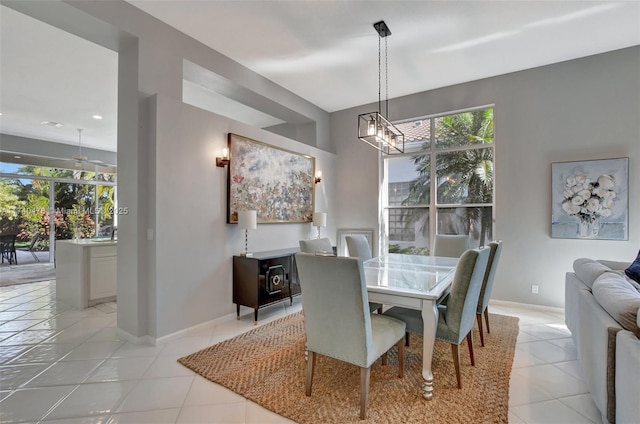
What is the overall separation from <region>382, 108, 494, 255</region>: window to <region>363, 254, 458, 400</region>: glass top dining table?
6.20 feet

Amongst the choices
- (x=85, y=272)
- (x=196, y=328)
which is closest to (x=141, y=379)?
(x=196, y=328)

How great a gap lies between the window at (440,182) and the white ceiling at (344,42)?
0.65 metres

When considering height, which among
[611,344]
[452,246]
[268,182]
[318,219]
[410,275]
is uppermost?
[268,182]

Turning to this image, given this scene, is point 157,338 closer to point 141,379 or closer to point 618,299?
point 141,379

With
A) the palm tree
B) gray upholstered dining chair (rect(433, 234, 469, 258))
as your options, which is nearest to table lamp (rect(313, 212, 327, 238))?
the palm tree

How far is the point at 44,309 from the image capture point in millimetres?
3871

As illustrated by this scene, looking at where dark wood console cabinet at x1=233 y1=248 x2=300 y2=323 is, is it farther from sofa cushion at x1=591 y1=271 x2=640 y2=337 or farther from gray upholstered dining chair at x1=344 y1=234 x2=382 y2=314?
sofa cushion at x1=591 y1=271 x2=640 y2=337

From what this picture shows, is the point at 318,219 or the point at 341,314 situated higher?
the point at 318,219

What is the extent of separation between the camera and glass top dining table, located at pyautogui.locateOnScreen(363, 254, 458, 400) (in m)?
1.95

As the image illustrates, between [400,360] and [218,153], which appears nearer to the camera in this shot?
[400,360]

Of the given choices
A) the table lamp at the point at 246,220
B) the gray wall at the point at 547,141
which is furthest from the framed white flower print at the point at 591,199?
the table lamp at the point at 246,220

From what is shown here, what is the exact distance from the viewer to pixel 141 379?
86.9 inches

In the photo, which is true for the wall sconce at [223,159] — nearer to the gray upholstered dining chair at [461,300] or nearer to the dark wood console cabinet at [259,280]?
the dark wood console cabinet at [259,280]

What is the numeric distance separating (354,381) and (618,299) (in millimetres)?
1674
